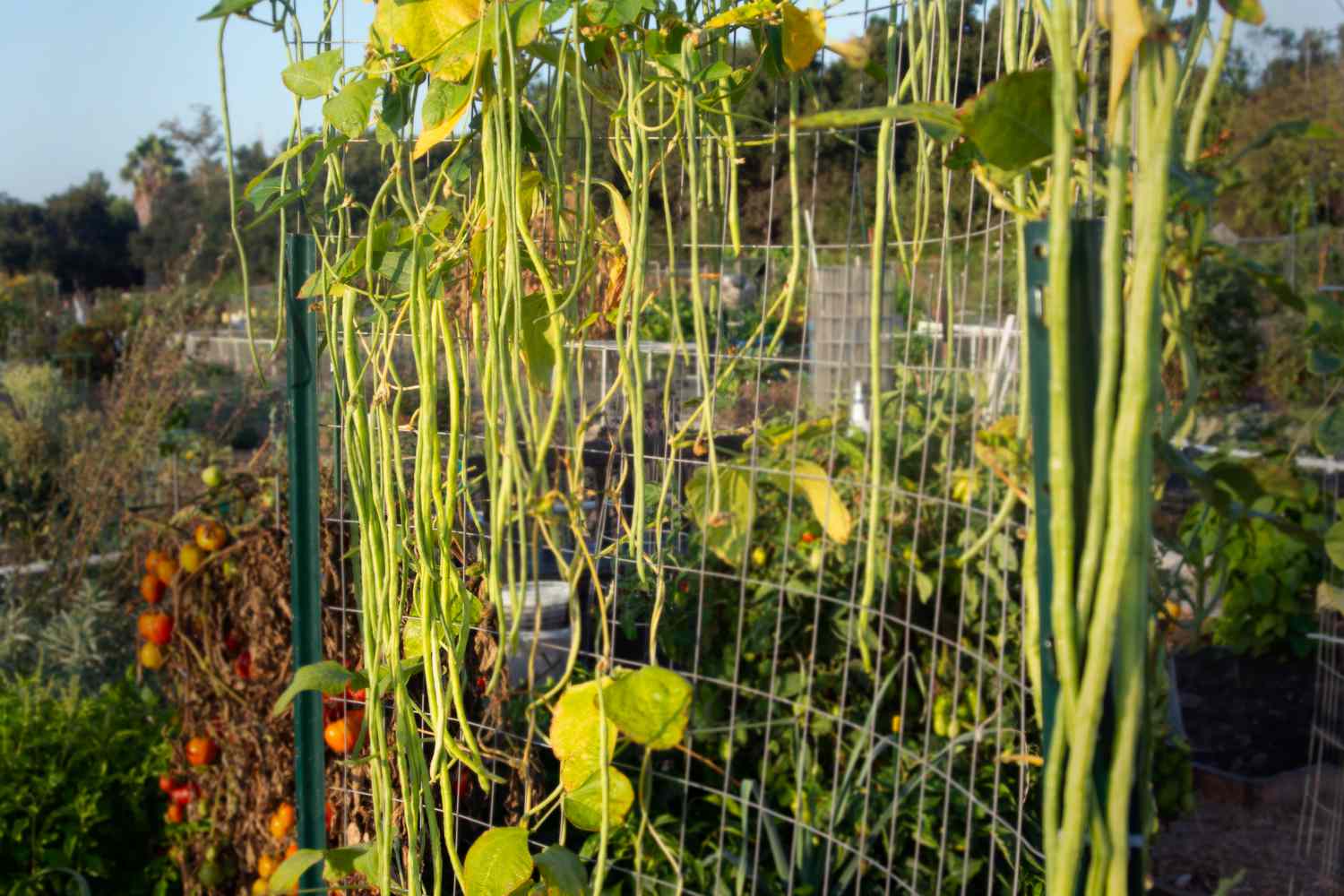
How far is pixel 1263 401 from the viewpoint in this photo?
716 centimetres

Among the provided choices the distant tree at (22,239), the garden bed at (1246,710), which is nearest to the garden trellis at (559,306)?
the garden bed at (1246,710)

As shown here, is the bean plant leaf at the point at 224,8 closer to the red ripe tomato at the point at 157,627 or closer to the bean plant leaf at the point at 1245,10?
the bean plant leaf at the point at 1245,10

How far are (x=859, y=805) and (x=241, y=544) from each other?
861 millimetres

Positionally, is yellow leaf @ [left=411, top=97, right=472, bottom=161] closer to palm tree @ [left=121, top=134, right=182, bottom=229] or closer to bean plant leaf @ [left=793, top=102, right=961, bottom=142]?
bean plant leaf @ [left=793, top=102, right=961, bottom=142]

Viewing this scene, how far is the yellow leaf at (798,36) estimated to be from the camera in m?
0.57

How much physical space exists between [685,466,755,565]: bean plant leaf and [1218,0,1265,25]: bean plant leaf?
42 centimetres

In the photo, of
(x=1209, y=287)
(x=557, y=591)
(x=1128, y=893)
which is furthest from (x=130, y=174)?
(x=1128, y=893)

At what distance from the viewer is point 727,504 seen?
0.85m

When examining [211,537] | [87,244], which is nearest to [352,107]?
[211,537]

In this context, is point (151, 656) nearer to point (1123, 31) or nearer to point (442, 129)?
point (442, 129)

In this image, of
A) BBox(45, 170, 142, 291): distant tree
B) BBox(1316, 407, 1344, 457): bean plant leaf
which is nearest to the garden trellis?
BBox(1316, 407, 1344, 457): bean plant leaf

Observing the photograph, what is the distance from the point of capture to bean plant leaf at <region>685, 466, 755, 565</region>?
30.5 inches

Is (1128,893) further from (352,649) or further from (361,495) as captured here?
(352,649)

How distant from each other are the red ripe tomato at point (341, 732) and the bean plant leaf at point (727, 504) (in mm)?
443
